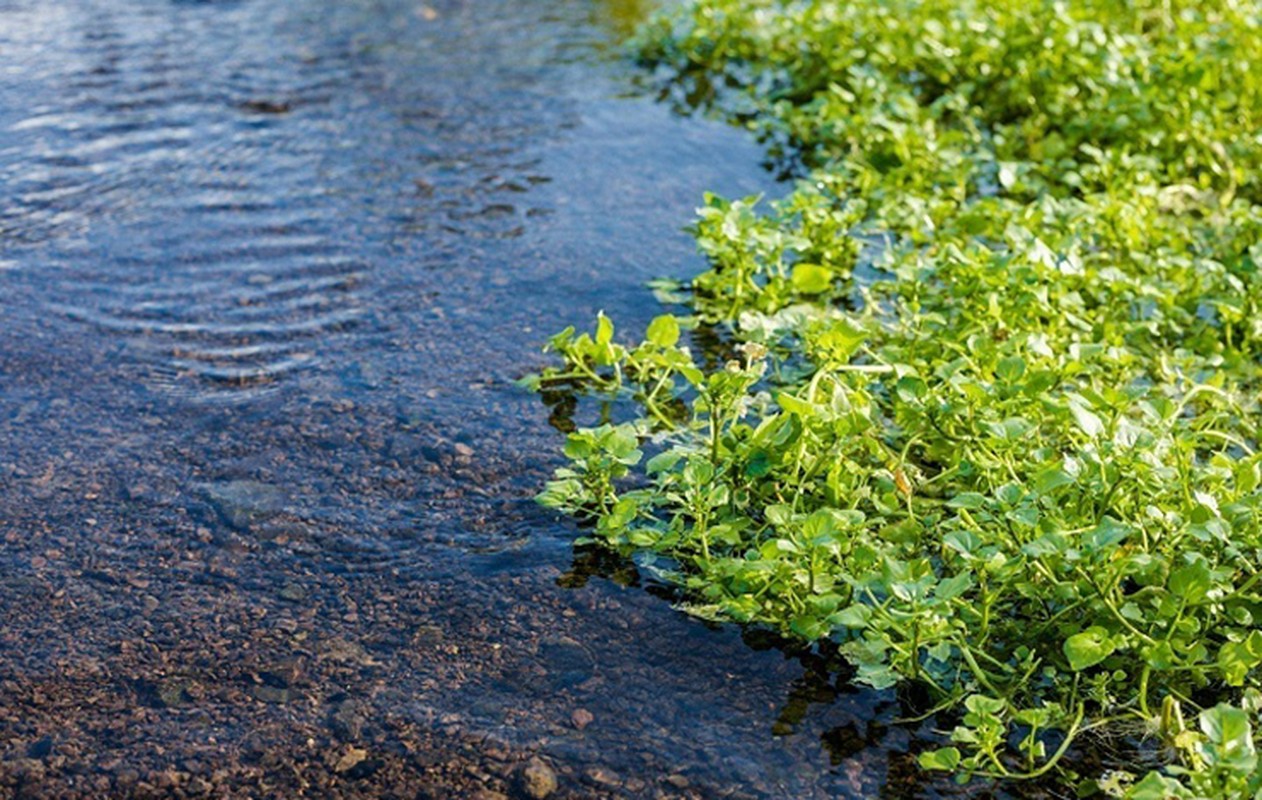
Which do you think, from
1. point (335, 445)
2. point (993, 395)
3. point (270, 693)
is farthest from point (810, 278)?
point (270, 693)

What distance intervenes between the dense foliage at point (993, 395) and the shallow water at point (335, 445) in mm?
210

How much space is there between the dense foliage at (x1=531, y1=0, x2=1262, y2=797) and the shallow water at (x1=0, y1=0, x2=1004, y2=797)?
0.21m

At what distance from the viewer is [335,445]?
3.39 m

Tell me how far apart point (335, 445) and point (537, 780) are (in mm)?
1262

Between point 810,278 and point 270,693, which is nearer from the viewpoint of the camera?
point 270,693

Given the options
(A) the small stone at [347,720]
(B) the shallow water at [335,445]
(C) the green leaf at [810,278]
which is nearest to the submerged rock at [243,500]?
(B) the shallow water at [335,445]

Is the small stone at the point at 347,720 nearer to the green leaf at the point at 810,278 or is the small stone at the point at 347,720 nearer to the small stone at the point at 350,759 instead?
the small stone at the point at 350,759

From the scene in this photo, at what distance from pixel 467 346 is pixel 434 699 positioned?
1477 millimetres

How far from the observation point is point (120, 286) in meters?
4.13

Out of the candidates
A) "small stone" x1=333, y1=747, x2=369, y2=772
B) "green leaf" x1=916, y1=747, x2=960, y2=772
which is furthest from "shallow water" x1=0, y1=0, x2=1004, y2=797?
"green leaf" x1=916, y1=747, x2=960, y2=772

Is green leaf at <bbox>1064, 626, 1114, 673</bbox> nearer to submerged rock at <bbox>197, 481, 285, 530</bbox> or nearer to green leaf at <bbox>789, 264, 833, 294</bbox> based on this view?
green leaf at <bbox>789, 264, 833, 294</bbox>

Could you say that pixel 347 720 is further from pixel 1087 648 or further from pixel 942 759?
pixel 1087 648

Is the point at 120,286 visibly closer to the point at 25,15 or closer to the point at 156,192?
the point at 156,192

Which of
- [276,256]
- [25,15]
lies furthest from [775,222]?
[25,15]
